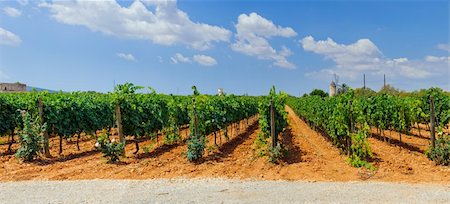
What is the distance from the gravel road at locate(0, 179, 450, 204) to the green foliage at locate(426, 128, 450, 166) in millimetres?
2536

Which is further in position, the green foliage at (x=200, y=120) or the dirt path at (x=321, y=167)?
the green foliage at (x=200, y=120)

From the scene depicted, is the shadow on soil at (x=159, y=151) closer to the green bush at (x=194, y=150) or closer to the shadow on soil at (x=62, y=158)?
the green bush at (x=194, y=150)

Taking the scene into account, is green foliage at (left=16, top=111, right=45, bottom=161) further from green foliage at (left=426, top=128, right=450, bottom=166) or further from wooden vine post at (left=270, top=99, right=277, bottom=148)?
green foliage at (left=426, top=128, right=450, bottom=166)

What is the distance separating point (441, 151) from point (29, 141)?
11458 mm

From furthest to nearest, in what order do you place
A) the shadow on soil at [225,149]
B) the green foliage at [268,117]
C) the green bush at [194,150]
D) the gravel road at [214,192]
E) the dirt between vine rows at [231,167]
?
1. the green foliage at [268,117]
2. the shadow on soil at [225,149]
3. the green bush at [194,150]
4. the dirt between vine rows at [231,167]
5. the gravel road at [214,192]

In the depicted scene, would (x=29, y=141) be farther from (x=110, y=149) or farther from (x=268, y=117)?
(x=268, y=117)

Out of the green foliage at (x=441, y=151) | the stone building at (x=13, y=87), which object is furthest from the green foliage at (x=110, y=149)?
the stone building at (x=13, y=87)

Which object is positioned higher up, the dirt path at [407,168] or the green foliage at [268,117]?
the green foliage at [268,117]

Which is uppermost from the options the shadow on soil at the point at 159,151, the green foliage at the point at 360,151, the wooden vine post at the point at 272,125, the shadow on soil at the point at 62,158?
the wooden vine post at the point at 272,125

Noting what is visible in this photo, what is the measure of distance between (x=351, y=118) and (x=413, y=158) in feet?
7.23

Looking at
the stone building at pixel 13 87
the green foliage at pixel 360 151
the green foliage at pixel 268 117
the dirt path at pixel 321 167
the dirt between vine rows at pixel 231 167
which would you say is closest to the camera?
the dirt path at pixel 321 167

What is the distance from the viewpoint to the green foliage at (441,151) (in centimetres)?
1025

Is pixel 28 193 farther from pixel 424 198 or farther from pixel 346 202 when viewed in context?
pixel 424 198

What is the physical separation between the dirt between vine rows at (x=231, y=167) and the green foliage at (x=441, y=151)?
0.79 ft
